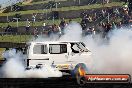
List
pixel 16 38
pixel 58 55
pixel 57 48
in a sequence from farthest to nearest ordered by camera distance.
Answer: pixel 16 38, pixel 57 48, pixel 58 55

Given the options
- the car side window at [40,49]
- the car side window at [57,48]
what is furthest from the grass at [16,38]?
the car side window at [57,48]

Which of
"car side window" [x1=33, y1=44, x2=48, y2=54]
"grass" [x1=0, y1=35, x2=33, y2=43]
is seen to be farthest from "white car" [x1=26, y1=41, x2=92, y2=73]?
"grass" [x1=0, y1=35, x2=33, y2=43]

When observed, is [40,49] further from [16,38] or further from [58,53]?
[16,38]

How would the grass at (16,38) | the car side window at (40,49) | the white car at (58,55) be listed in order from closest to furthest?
the white car at (58,55) → the car side window at (40,49) → the grass at (16,38)

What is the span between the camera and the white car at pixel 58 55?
1689cm

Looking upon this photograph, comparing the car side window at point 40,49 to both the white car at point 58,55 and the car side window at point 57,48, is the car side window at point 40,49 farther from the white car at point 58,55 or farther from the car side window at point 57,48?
the car side window at point 57,48

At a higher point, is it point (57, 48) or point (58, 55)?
point (57, 48)

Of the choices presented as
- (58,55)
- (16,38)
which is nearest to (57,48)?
(58,55)

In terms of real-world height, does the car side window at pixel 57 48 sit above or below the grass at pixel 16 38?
above

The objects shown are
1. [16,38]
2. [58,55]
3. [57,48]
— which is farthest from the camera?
[16,38]

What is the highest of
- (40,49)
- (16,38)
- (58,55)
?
(40,49)

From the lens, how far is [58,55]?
1711cm

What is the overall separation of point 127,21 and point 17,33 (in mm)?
12698

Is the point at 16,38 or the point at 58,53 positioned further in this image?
the point at 16,38
